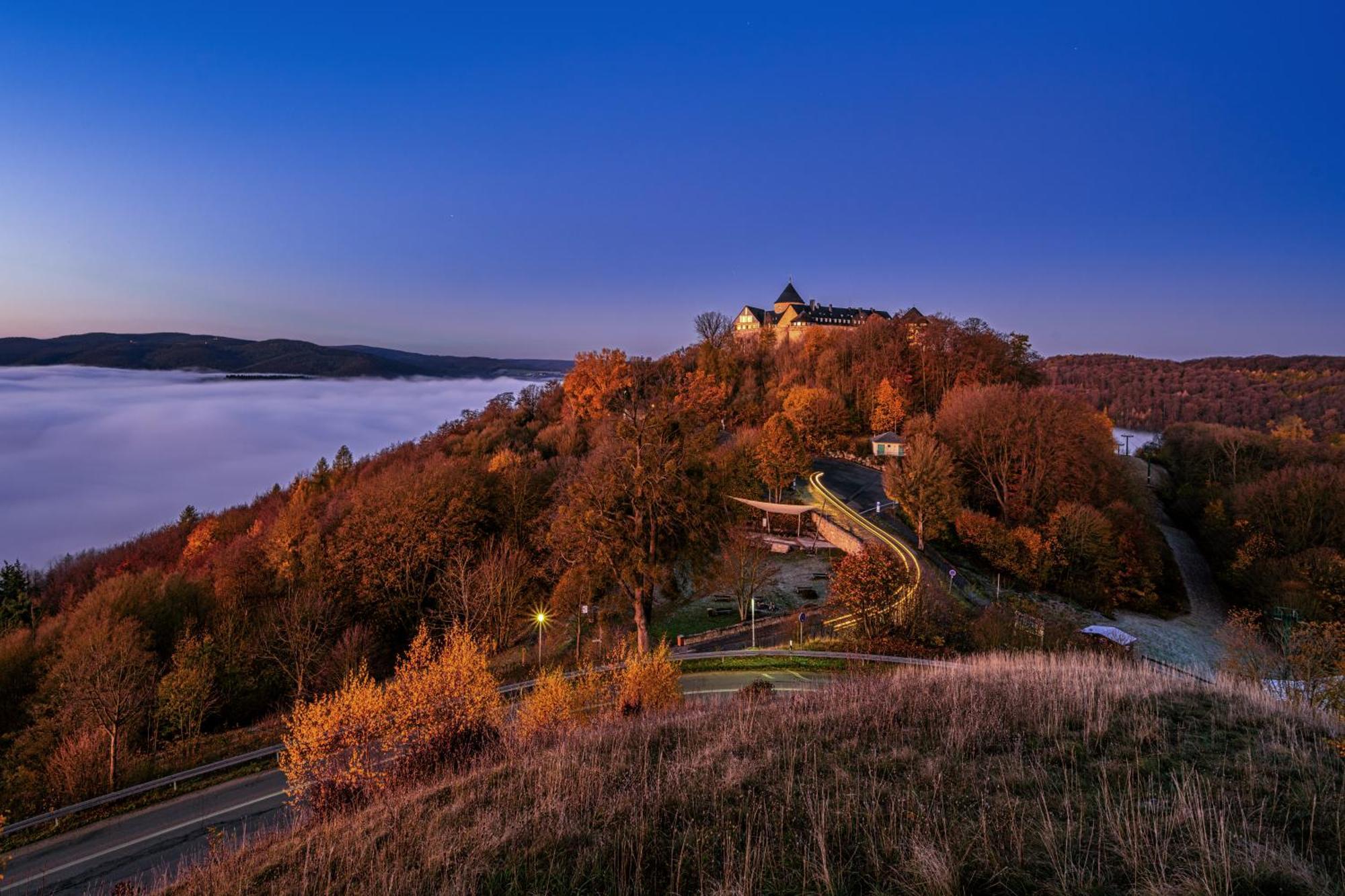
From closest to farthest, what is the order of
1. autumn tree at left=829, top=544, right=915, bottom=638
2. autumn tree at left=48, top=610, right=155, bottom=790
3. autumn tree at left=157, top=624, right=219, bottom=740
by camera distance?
autumn tree at left=48, top=610, right=155, bottom=790
autumn tree at left=829, top=544, right=915, bottom=638
autumn tree at left=157, top=624, right=219, bottom=740

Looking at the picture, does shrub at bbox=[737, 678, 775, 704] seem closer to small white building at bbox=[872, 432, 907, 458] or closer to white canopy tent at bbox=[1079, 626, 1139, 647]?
white canopy tent at bbox=[1079, 626, 1139, 647]

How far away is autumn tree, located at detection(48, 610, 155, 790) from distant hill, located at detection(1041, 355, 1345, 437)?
4007 inches

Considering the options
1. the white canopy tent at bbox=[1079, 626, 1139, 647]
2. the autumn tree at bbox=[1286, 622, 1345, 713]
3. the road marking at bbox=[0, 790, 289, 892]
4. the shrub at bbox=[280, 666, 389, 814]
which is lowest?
the road marking at bbox=[0, 790, 289, 892]

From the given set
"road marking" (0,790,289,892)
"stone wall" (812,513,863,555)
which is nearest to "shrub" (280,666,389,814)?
"road marking" (0,790,289,892)

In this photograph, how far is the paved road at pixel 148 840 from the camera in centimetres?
1238

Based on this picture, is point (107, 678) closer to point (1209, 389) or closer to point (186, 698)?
point (186, 698)

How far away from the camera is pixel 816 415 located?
171 ft

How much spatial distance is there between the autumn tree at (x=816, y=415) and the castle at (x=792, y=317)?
30.4 meters

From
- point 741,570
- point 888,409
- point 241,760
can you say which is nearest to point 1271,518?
point 888,409

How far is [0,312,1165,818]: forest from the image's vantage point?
2284 cm

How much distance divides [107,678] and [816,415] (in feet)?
155

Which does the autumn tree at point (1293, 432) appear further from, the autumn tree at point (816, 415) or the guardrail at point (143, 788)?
the guardrail at point (143, 788)

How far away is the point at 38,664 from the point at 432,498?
19.0 meters

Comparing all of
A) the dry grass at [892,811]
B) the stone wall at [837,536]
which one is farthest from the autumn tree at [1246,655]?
the stone wall at [837,536]
